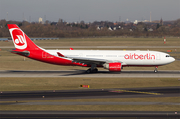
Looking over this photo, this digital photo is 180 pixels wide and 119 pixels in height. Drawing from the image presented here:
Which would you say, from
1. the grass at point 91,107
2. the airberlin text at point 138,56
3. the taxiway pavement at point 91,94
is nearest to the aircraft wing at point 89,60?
the airberlin text at point 138,56

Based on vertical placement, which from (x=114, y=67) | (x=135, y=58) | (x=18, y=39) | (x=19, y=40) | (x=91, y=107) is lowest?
(x=91, y=107)

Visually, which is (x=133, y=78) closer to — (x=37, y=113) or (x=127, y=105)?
(x=127, y=105)

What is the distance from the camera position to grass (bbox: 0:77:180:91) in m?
34.9

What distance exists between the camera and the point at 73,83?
122 ft

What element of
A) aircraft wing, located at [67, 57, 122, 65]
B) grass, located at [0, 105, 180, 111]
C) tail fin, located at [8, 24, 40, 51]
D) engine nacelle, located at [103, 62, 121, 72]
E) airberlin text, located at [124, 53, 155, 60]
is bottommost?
grass, located at [0, 105, 180, 111]

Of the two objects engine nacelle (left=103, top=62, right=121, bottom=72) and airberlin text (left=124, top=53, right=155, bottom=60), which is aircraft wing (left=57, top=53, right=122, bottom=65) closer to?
engine nacelle (left=103, top=62, right=121, bottom=72)

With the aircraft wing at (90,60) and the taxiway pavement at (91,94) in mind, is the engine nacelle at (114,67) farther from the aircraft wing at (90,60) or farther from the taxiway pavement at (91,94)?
the taxiway pavement at (91,94)

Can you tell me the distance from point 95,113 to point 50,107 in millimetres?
4935

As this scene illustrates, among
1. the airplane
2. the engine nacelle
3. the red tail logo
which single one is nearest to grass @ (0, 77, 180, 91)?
the engine nacelle

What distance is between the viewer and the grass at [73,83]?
114ft

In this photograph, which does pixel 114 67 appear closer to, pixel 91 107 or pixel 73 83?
pixel 73 83

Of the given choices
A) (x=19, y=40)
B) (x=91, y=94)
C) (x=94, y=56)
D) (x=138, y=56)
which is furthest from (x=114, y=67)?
(x=19, y=40)

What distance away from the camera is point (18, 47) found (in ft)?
154

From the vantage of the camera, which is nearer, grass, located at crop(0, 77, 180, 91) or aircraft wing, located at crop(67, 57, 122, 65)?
grass, located at crop(0, 77, 180, 91)
